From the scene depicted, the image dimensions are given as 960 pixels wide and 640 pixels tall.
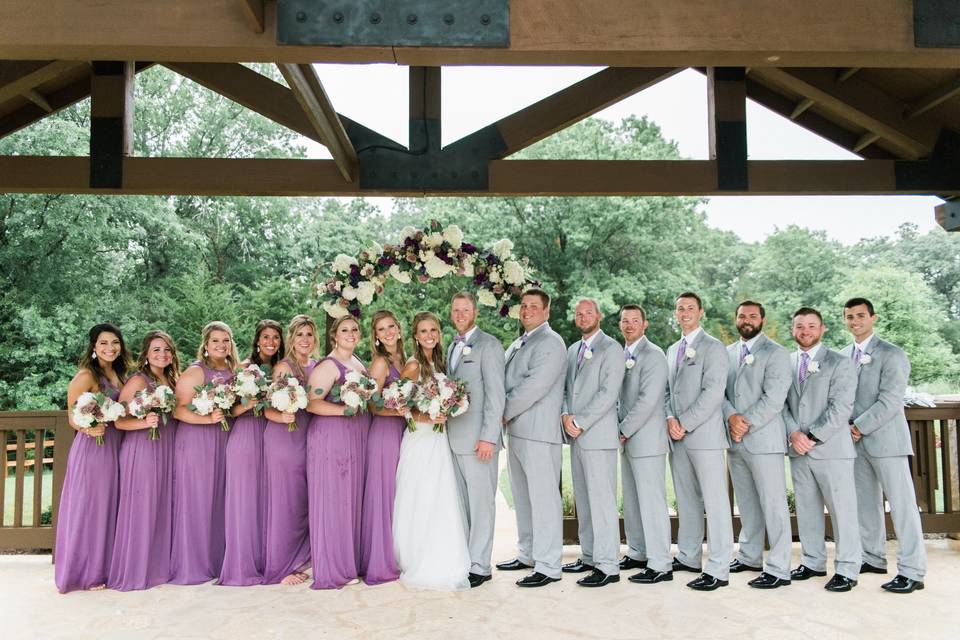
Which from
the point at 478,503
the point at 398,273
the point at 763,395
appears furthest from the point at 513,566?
the point at 398,273

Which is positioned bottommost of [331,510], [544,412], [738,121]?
[331,510]

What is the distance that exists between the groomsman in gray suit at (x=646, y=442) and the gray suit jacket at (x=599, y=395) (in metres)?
0.15

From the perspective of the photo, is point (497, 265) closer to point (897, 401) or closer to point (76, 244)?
point (897, 401)

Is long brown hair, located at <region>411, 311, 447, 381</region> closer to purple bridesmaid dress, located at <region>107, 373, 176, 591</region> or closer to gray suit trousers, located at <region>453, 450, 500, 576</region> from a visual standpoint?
gray suit trousers, located at <region>453, 450, 500, 576</region>

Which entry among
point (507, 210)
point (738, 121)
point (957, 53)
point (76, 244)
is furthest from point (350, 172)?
point (507, 210)

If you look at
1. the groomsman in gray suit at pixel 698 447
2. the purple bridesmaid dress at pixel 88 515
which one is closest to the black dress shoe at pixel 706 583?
the groomsman in gray suit at pixel 698 447

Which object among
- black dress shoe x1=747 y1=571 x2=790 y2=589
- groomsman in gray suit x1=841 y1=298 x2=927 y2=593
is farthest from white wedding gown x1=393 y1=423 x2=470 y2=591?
groomsman in gray suit x1=841 y1=298 x2=927 y2=593

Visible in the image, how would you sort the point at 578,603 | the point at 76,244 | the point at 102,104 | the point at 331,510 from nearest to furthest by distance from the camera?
the point at 578,603 → the point at 331,510 → the point at 102,104 → the point at 76,244

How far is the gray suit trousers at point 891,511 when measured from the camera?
5285 mm

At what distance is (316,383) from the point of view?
5.53 metres

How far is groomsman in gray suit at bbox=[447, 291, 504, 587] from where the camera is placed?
17.9ft

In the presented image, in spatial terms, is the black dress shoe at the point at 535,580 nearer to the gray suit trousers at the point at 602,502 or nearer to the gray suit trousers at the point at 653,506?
the gray suit trousers at the point at 602,502

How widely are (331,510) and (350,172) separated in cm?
287

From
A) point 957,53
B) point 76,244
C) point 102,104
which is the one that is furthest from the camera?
point 76,244
